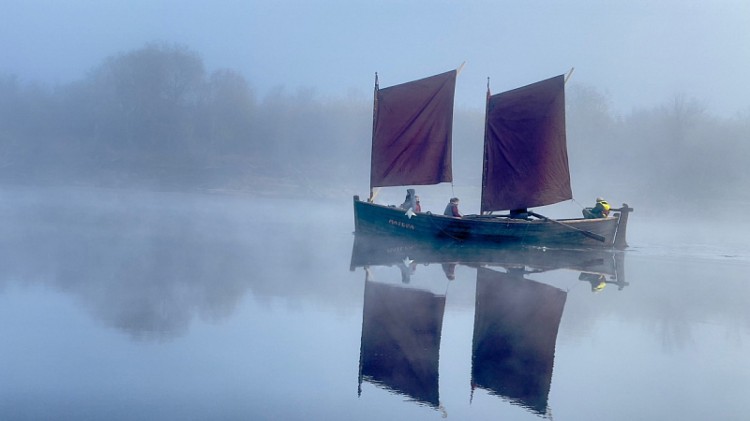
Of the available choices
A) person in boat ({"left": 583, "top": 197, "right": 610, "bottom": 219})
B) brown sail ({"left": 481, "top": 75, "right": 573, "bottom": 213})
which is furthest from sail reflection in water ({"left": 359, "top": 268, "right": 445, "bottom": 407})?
person in boat ({"left": 583, "top": 197, "right": 610, "bottom": 219})

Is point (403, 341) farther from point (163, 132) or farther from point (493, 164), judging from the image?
point (163, 132)

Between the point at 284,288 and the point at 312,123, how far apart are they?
3002 inches

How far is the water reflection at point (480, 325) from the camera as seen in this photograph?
855 centimetres

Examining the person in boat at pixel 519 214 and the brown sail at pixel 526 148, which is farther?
the person in boat at pixel 519 214

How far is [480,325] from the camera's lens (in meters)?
Result: 11.9

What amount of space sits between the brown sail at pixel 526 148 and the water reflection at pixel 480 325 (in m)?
7.75

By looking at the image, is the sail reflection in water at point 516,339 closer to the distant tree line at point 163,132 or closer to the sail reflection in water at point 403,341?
the sail reflection in water at point 403,341

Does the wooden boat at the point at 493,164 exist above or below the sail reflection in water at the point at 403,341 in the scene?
above

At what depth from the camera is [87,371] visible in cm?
817

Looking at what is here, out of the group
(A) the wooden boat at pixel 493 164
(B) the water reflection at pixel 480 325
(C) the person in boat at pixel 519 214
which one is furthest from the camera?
(C) the person in boat at pixel 519 214

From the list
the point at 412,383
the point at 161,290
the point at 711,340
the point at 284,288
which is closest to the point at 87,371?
the point at 412,383

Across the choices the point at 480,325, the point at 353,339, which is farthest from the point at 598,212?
the point at 353,339

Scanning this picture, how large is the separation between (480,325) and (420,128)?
65.1ft

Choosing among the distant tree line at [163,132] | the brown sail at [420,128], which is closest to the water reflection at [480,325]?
the brown sail at [420,128]
